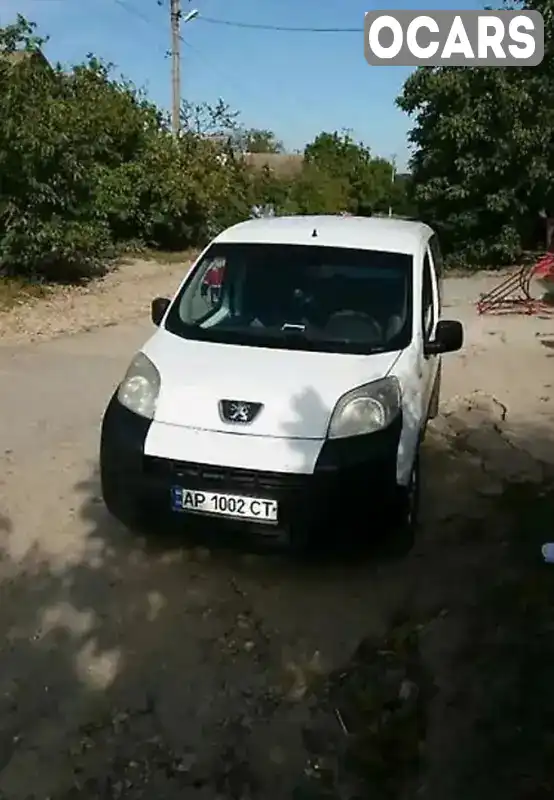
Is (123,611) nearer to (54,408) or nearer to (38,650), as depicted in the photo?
(38,650)

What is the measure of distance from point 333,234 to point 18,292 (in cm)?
927

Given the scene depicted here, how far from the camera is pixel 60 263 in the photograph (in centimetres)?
1568

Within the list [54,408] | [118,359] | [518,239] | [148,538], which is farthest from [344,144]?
[148,538]

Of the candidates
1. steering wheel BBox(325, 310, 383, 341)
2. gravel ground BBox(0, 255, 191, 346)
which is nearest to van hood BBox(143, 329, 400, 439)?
steering wheel BBox(325, 310, 383, 341)

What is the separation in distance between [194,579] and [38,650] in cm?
93

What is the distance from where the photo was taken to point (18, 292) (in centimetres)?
1379

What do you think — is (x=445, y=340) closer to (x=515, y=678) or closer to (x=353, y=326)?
(x=353, y=326)

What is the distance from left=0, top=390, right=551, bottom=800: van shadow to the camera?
3.12m

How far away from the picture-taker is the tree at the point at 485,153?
17188mm

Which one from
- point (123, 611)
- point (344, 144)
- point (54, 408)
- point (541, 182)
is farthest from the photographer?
point (344, 144)

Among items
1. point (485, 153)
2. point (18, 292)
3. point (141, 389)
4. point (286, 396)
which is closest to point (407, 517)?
point (286, 396)

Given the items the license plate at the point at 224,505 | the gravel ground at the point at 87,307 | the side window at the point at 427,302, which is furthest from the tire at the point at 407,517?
the gravel ground at the point at 87,307

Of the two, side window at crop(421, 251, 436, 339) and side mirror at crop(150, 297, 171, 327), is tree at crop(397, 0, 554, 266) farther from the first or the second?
side mirror at crop(150, 297, 171, 327)

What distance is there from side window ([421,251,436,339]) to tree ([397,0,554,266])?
1260 cm
